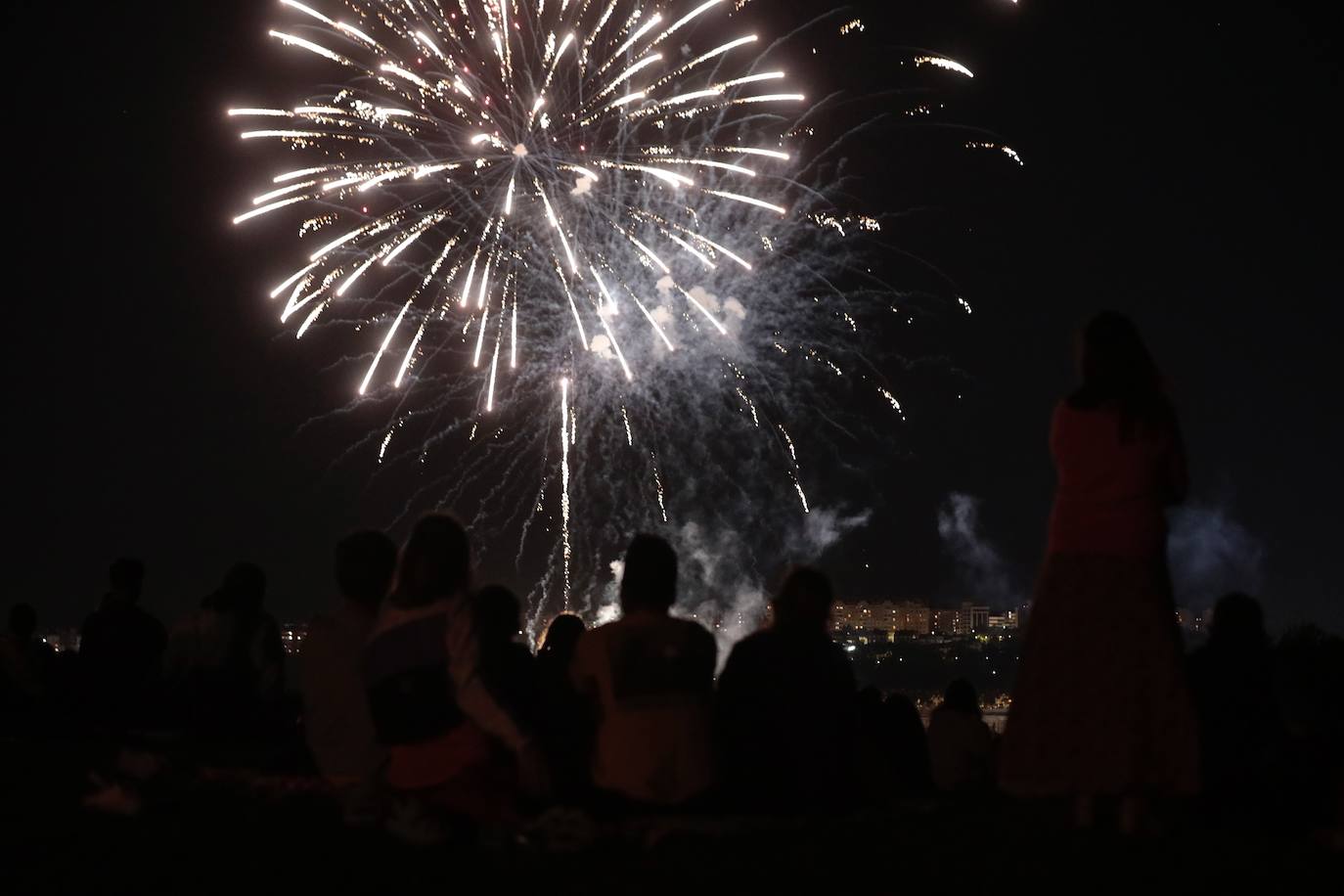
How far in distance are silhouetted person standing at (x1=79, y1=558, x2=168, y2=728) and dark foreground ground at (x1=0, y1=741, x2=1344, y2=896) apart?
390 cm

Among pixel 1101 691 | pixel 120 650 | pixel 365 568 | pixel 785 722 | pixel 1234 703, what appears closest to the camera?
pixel 1101 691

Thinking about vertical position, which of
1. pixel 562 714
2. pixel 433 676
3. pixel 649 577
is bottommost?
pixel 562 714

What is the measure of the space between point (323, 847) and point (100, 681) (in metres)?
5.53

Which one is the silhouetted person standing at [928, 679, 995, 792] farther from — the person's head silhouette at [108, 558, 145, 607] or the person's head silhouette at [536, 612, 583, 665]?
the person's head silhouette at [108, 558, 145, 607]

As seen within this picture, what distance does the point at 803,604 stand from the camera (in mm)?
6516

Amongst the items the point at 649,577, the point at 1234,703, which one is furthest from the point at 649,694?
the point at 1234,703

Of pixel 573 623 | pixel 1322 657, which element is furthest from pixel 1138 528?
pixel 573 623

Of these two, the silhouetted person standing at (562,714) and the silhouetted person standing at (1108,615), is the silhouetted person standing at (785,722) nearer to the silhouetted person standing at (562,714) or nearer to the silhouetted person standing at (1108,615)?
the silhouetted person standing at (562,714)

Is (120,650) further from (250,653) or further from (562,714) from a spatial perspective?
(562,714)

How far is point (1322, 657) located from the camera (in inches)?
236

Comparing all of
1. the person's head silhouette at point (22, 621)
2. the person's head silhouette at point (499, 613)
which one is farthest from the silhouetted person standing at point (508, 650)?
the person's head silhouette at point (22, 621)

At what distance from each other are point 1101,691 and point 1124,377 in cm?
114

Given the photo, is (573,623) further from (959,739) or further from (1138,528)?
(1138,528)

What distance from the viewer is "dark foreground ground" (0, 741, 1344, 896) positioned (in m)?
4.70
